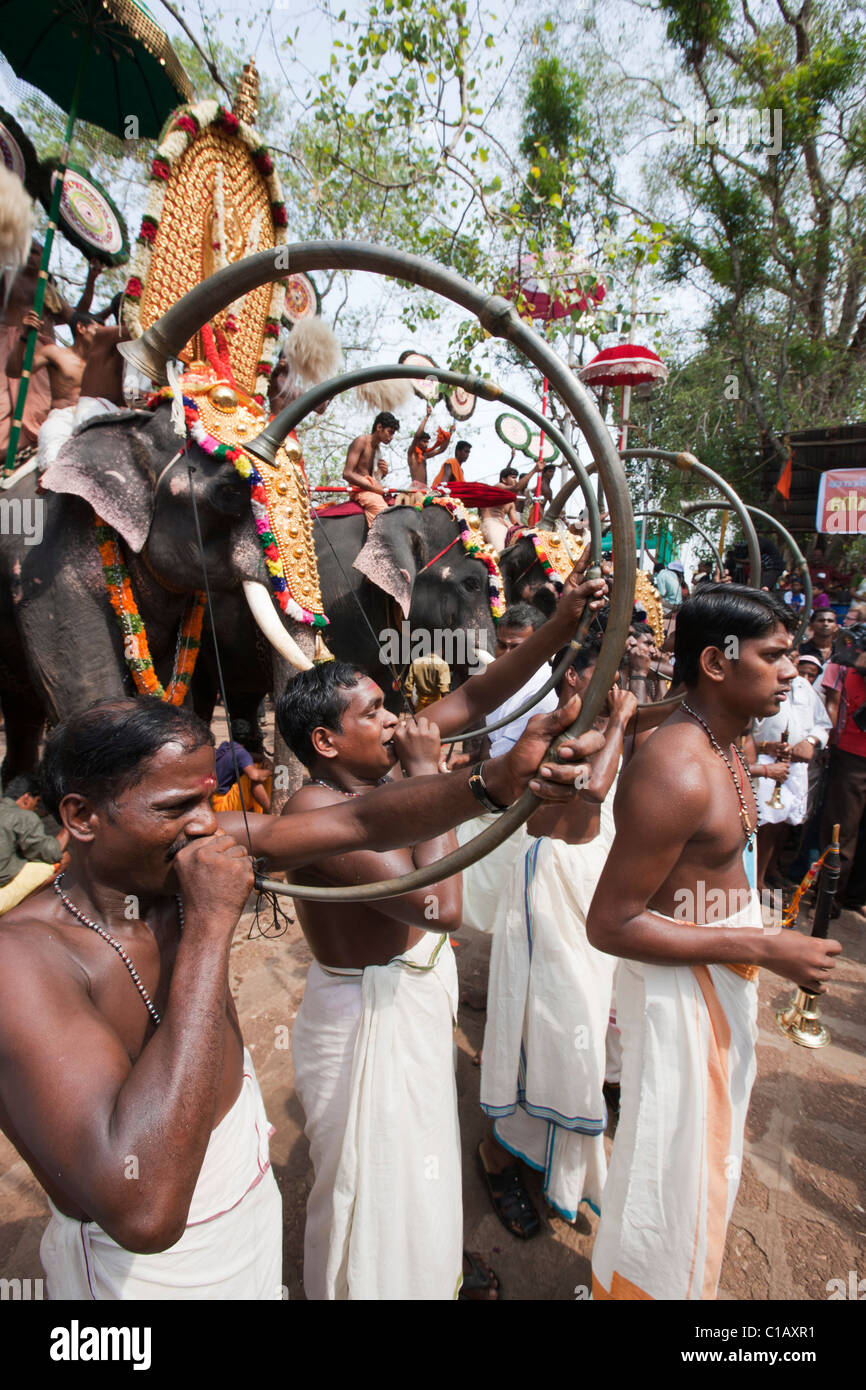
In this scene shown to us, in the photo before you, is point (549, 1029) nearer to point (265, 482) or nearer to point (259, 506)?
point (259, 506)

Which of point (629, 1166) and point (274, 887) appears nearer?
point (274, 887)

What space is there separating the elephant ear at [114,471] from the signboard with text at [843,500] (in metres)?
12.0

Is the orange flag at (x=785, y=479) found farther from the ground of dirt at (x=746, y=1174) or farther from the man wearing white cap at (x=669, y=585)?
the ground of dirt at (x=746, y=1174)

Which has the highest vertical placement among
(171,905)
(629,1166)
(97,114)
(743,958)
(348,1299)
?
(97,114)

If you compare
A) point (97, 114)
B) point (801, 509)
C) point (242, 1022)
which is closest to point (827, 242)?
point (801, 509)

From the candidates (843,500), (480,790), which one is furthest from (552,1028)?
(843,500)

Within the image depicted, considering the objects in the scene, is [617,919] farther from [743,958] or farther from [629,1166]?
[629,1166]

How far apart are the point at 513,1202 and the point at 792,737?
4368 millimetres

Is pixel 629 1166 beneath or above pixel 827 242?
beneath

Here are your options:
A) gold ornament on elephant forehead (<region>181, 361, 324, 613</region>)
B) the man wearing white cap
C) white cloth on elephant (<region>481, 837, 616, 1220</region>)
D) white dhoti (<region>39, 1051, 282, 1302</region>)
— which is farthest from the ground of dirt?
the man wearing white cap

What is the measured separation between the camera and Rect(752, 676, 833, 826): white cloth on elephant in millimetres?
6082

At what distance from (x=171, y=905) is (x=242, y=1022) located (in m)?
3.03

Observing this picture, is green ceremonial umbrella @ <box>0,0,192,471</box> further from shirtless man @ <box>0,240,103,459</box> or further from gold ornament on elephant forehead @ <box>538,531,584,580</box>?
gold ornament on elephant forehead @ <box>538,531,584,580</box>
